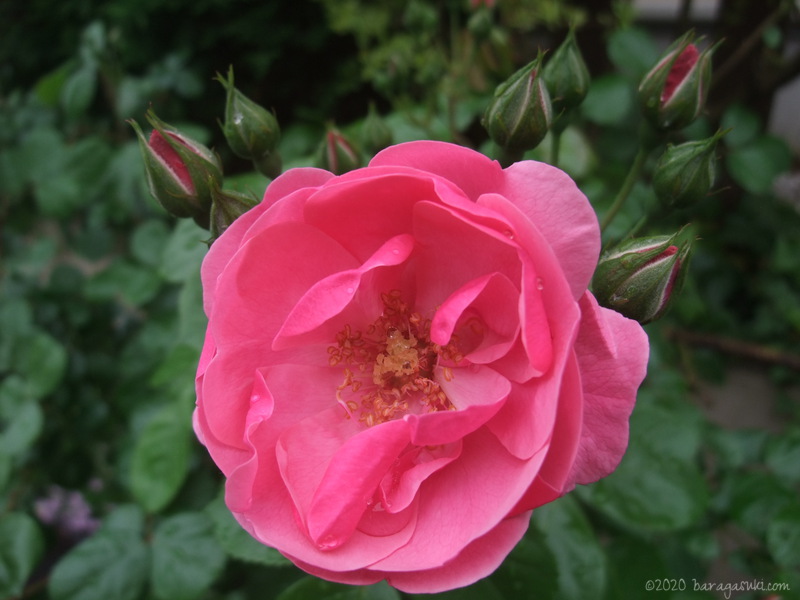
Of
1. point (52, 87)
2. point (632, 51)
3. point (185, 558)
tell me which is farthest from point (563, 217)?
point (52, 87)

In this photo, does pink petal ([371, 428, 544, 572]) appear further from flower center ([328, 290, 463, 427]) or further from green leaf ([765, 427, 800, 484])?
green leaf ([765, 427, 800, 484])

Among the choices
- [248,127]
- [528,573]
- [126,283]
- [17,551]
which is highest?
[248,127]

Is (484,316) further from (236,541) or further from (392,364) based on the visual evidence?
(236,541)

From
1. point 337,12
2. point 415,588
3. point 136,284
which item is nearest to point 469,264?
point 415,588

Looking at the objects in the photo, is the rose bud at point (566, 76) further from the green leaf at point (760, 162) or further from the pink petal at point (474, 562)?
the green leaf at point (760, 162)

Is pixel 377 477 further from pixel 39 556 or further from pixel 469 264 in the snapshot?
pixel 39 556

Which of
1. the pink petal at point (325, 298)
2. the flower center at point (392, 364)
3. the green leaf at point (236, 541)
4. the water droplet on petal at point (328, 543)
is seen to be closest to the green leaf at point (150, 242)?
the green leaf at point (236, 541)
